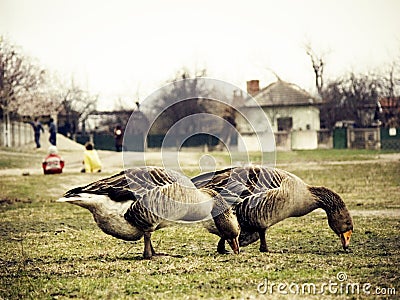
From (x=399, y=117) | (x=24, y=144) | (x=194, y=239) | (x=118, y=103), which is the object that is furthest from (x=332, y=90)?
(x=194, y=239)

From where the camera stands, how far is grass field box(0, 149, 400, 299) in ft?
14.6

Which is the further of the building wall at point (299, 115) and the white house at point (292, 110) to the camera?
the building wall at point (299, 115)

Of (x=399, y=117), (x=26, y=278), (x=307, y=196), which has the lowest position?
(x=26, y=278)

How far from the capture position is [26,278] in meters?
5.02

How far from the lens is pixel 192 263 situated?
543 cm

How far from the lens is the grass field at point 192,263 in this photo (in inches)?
175

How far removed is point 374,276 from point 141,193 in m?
2.04

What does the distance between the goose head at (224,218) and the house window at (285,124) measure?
35.1 meters

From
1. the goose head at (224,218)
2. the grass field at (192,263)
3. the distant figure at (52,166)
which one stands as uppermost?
the distant figure at (52,166)

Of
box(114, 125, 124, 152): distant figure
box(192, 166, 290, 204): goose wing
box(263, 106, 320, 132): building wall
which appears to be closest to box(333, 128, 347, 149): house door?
box(263, 106, 320, 132): building wall

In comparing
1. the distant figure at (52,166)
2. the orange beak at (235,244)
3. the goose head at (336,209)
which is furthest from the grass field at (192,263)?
the distant figure at (52,166)

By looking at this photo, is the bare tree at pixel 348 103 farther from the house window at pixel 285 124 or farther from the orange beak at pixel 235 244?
the orange beak at pixel 235 244

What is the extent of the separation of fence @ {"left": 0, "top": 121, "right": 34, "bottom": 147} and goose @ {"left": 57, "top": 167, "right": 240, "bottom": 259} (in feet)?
82.8

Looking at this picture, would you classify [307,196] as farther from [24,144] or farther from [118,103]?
[118,103]
